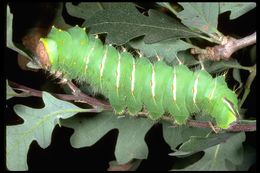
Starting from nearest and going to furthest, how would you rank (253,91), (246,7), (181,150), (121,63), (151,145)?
1. (181,150)
2. (121,63)
3. (246,7)
4. (253,91)
5. (151,145)

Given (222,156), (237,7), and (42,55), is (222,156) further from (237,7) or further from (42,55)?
(42,55)

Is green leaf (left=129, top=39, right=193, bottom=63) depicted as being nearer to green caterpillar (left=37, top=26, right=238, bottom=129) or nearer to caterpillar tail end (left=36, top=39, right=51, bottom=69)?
green caterpillar (left=37, top=26, right=238, bottom=129)

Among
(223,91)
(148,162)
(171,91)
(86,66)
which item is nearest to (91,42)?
(86,66)

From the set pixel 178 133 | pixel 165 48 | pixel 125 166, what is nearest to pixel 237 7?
pixel 165 48

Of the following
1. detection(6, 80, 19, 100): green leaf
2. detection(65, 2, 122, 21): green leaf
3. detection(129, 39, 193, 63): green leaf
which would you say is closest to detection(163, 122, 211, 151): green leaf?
detection(129, 39, 193, 63): green leaf

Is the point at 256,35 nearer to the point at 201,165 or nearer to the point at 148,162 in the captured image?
the point at 201,165

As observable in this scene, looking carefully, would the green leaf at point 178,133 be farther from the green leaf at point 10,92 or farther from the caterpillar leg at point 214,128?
the green leaf at point 10,92
